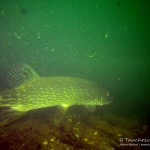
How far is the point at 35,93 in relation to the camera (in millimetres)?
5121

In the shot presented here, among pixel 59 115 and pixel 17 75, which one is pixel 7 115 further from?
pixel 59 115

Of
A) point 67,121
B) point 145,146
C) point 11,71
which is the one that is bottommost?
point 145,146

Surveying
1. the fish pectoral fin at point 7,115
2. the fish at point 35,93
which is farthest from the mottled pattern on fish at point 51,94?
the fish pectoral fin at point 7,115

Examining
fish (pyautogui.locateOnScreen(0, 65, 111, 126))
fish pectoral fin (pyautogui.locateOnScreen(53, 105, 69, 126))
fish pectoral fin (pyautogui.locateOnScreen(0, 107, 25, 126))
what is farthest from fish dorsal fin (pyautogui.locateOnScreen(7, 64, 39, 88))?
fish pectoral fin (pyautogui.locateOnScreen(53, 105, 69, 126))

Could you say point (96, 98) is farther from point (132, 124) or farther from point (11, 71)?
point (11, 71)

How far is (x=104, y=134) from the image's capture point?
5.27 metres

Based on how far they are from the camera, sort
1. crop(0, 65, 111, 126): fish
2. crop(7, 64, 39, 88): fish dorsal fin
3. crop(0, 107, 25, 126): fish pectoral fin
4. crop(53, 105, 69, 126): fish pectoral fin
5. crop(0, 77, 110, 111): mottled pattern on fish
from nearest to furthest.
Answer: crop(0, 107, 25, 126): fish pectoral fin, crop(0, 65, 111, 126): fish, crop(0, 77, 110, 111): mottled pattern on fish, crop(7, 64, 39, 88): fish dorsal fin, crop(53, 105, 69, 126): fish pectoral fin

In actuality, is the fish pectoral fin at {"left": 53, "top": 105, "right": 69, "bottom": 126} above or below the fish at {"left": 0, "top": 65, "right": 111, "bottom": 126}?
below

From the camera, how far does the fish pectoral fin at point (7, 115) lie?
4.33 m

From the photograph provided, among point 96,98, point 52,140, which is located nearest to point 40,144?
point 52,140

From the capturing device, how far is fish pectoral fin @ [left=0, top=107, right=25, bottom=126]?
4.33 m

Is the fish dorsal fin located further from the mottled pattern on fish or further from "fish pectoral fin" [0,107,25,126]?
"fish pectoral fin" [0,107,25,126]

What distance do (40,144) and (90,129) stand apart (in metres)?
1.83

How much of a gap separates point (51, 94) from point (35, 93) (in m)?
0.53
